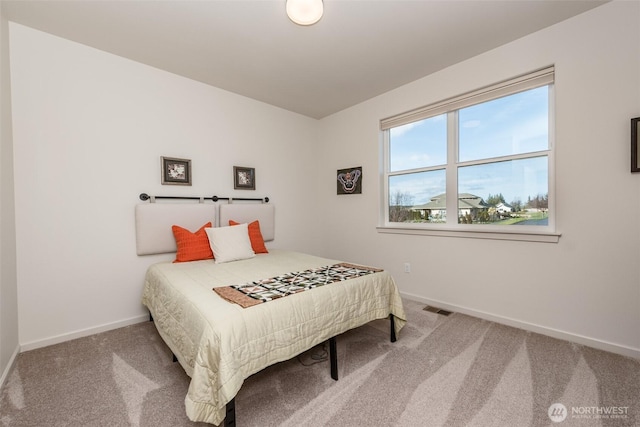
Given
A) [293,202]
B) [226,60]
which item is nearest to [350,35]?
[226,60]

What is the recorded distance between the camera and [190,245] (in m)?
2.58

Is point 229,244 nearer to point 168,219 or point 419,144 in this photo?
point 168,219

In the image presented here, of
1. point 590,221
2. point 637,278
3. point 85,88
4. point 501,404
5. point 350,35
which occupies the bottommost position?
point 501,404

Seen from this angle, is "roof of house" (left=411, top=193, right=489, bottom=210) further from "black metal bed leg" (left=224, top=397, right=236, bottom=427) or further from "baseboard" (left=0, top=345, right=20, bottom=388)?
"baseboard" (left=0, top=345, right=20, bottom=388)

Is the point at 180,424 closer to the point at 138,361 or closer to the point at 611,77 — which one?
the point at 138,361

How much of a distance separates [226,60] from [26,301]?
2618mm

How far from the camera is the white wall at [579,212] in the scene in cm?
187

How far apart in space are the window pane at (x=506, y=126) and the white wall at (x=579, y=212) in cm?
18

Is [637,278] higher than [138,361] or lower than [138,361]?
higher

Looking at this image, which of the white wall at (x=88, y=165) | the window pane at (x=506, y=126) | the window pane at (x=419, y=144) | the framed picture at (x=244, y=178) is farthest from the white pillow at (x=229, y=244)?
the window pane at (x=506, y=126)

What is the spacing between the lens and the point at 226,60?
101 inches

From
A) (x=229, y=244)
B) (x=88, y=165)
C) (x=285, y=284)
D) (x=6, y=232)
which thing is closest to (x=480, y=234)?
(x=285, y=284)

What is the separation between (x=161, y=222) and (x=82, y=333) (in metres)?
1.11

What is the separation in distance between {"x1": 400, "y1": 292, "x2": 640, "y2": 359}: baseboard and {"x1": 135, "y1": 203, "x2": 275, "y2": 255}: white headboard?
96.8 inches
